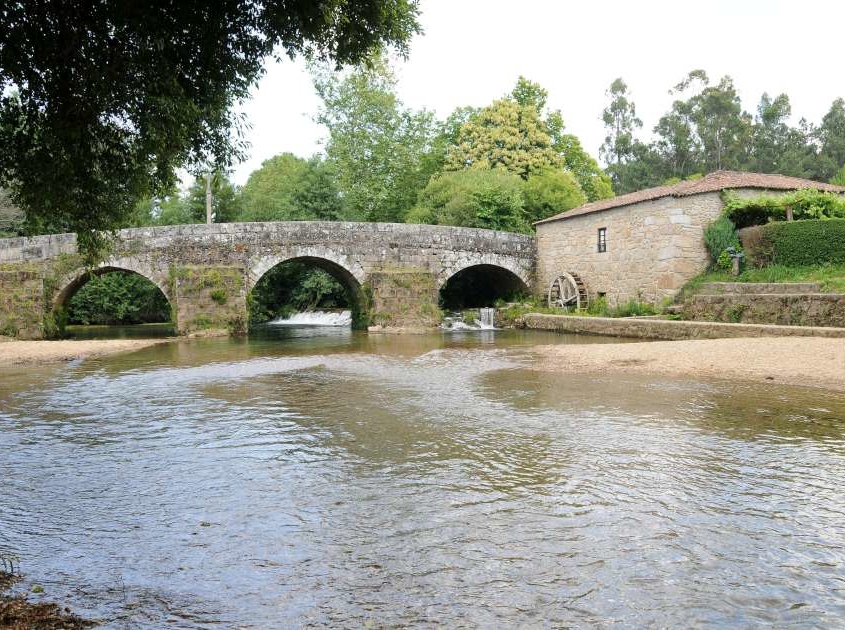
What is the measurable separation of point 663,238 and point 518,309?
539cm

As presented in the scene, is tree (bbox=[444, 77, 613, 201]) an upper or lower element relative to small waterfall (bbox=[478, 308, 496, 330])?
upper

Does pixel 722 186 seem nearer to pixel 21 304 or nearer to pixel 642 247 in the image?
pixel 642 247

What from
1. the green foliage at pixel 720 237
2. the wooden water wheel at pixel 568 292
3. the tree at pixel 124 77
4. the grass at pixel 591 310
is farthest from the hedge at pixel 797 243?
the tree at pixel 124 77

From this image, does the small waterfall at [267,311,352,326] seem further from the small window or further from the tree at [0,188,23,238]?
the tree at [0,188,23,238]

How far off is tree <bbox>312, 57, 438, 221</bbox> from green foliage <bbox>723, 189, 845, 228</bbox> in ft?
63.8

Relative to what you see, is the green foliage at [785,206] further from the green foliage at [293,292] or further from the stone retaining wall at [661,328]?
the green foliage at [293,292]

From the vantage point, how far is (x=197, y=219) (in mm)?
37938

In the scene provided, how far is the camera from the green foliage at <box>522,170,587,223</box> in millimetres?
29359

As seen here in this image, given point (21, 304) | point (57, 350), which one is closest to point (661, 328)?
point (57, 350)

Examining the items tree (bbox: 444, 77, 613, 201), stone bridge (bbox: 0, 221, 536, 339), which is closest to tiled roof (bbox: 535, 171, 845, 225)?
stone bridge (bbox: 0, 221, 536, 339)

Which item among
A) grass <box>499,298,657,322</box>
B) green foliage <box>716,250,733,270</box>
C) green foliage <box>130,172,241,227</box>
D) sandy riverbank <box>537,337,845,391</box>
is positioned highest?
green foliage <box>130,172,241,227</box>

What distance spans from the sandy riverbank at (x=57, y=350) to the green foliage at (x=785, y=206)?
1693 centimetres

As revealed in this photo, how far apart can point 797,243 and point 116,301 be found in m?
28.6

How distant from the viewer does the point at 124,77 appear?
564 centimetres
